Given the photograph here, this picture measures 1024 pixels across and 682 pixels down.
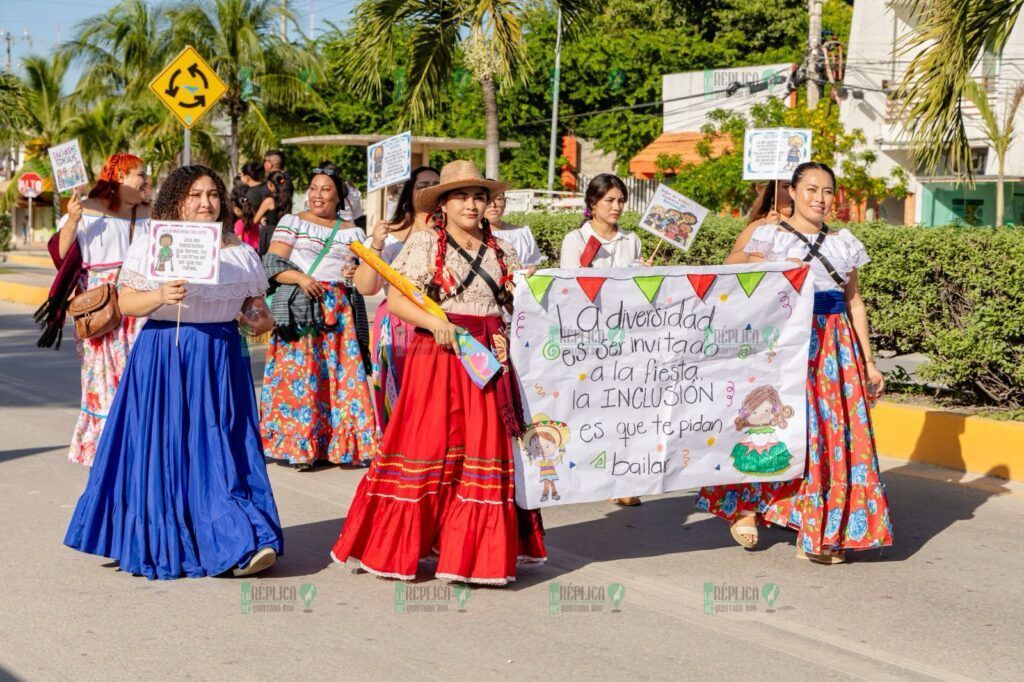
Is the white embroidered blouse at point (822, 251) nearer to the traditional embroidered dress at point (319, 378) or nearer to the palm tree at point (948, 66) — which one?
the traditional embroidered dress at point (319, 378)

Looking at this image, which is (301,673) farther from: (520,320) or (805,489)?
(805,489)

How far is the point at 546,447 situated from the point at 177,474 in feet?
5.28

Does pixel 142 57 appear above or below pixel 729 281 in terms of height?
above

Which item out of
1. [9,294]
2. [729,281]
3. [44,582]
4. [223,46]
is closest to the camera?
[44,582]

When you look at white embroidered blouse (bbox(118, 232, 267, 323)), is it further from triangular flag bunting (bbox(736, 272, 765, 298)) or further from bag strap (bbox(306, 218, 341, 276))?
bag strap (bbox(306, 218, 341, 276))

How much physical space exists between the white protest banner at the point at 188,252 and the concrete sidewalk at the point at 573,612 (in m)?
1.34

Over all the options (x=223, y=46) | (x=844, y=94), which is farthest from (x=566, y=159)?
(x=223, y=46)

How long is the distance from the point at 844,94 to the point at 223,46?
14.6 meters

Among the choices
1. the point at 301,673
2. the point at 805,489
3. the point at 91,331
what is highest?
the point at 91,331

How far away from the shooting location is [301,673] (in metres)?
4.87

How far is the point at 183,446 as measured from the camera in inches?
239

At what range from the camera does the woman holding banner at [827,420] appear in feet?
21.6

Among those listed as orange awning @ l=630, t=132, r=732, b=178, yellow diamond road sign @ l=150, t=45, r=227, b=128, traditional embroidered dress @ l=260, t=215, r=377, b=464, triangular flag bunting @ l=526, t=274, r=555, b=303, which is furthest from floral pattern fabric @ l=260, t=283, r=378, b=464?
orange awning @ l=630, t=132, r=732, b=178

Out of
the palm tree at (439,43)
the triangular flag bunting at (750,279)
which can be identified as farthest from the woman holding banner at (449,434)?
the palm tree at (439,43)
